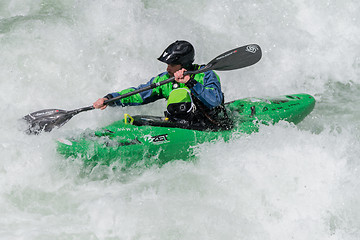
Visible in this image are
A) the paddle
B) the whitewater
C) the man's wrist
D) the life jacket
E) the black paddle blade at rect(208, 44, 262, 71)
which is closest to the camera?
the whitewater

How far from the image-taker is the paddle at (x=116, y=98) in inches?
162

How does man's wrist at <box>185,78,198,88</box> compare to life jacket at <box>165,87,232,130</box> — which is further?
life jacket at <box>165,87,232,130</box>

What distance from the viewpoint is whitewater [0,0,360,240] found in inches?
136

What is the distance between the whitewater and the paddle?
176 millimetres

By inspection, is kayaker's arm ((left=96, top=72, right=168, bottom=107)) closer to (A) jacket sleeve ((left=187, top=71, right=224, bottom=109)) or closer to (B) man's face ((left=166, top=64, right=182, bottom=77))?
(B) man's face ((left=166, top=64, right=182, bottom=77))

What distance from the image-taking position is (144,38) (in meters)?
5.89

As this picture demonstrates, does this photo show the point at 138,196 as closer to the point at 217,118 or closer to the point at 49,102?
the point at 217,118

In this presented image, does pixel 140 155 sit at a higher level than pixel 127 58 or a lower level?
lower

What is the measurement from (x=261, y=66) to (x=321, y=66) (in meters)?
1.02

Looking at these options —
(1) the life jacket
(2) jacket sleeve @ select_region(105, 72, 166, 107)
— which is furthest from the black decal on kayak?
(2) jacket sleeve @ select_region(105, 72, 166, 107)

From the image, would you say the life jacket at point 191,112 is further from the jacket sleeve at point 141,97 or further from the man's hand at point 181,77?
the jacket sleeve at point 141,97

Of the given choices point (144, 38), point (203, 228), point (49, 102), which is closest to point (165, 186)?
point (203, 228)

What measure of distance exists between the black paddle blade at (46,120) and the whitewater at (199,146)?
136 mm

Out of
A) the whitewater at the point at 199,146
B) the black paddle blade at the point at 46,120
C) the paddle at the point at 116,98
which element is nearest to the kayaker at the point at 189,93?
the paddle at the point at 116,98
